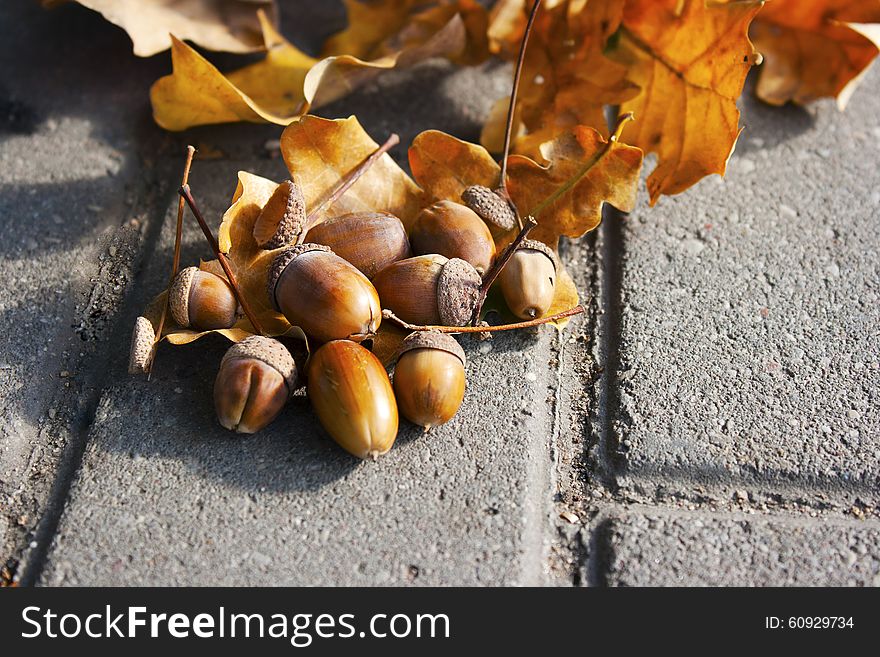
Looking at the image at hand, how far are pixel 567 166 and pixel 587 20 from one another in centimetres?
48

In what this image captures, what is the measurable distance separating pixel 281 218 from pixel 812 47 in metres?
1.24

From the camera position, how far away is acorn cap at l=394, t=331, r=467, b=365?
4.42 feet

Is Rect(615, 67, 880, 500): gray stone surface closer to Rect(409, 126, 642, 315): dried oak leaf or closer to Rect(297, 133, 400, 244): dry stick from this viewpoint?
Rect(409, 126, 642, 315): dried oak leaf

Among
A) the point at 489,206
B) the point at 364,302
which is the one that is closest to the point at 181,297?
the point at 364,302

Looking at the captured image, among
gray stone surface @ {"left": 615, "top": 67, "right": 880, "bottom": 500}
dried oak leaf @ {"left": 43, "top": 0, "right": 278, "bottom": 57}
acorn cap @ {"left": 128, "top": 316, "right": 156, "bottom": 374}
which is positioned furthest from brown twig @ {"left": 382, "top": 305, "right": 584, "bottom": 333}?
dried oak leaf @ {"left": 43, "top": 0, "right": 278, "bottom": 57}

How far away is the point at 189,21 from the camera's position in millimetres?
1912

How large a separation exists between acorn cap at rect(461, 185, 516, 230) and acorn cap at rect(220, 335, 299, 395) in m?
0.41

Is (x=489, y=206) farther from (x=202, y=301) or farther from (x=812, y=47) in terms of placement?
(x=812, y=47)

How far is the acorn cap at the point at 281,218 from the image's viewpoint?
4.70ft

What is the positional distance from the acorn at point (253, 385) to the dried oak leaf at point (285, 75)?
1.52 feet

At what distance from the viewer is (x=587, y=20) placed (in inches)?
73.3

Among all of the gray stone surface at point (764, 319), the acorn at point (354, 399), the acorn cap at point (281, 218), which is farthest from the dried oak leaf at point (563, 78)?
the acorn at point (354, 399)

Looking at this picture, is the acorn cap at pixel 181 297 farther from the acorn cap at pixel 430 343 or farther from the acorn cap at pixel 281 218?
the acorn cap at pixel 430 343

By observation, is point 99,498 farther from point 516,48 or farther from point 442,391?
point 516,48
